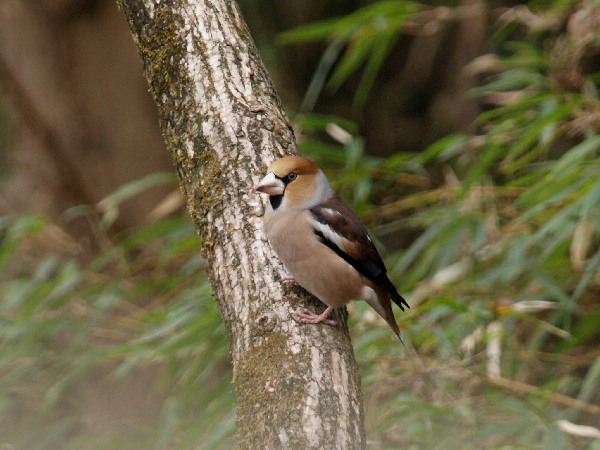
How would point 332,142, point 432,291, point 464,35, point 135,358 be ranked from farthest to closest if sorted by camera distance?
point 332,142, point 464,35, point 432,291, point 135,358

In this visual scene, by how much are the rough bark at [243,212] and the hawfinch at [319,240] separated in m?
0.05

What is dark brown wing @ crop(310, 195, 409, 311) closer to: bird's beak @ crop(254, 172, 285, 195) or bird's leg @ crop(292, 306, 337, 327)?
bird's beak @ crop(254, 172, 285, 195)

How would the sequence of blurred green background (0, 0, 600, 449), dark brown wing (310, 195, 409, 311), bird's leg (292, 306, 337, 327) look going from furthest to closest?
blurred green background (0, 0, 600, 449), dark brown wing (310, 195, 409, 311), bird's leg (292, 306, 337, 327)

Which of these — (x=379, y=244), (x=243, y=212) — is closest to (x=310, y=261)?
(x=243, y=212)

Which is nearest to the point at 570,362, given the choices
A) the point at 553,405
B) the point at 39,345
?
the point at 553,405

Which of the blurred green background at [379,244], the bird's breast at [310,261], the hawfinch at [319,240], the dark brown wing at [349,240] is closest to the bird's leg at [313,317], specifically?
the hawfinch at [319,240]

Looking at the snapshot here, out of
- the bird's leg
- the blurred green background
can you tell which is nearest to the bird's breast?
the bird's leg

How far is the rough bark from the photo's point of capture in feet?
A: 6.50

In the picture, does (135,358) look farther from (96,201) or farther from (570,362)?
(96,201)

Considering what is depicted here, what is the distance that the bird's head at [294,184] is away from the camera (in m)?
2.47

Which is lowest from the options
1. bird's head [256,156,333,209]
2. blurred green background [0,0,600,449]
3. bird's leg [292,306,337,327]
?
blurred green background [0,0,600,449]

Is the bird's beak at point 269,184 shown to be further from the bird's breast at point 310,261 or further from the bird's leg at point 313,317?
the bird's leg at point 313,317

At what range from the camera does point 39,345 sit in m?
4.50

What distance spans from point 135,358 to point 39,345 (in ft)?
3.58
